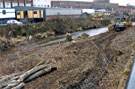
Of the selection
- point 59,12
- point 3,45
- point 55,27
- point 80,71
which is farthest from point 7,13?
point 80,71

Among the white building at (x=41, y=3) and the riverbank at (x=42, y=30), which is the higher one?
the white building at (x=41, y=3)

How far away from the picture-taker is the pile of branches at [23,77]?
7555 mm

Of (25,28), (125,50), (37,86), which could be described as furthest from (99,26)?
(37,86)

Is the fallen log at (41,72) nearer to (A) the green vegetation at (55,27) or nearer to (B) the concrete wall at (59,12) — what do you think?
(A) the green vegetation at (55,27)

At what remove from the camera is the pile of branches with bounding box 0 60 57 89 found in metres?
7.55

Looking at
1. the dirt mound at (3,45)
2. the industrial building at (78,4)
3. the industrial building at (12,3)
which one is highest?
the industrial building at (78,4)

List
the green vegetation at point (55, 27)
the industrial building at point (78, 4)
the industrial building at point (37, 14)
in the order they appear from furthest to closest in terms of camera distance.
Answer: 1. the industrial building at point (78, 4)
2. the industrial building at point (37, 14)
3. the green vegetation at point (55, 27)

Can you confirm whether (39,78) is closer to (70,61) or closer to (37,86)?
(37,86)

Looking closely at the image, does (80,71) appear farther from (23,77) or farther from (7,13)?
(7,13)

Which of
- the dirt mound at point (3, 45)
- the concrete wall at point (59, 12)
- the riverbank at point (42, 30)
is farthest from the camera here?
the concrete wall at point (59, 12)

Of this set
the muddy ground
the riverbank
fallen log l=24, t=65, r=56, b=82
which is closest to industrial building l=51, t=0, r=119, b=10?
the riverbank

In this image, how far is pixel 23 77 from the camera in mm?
8219

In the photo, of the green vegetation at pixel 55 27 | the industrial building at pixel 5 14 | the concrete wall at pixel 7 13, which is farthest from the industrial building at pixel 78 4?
the industrial building at pixel 5 14

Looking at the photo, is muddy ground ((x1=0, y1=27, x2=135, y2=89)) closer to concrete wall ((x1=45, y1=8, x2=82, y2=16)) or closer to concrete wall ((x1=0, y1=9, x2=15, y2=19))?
concrete wall ((x1=0, y1=9, x2=15, y2=19))
